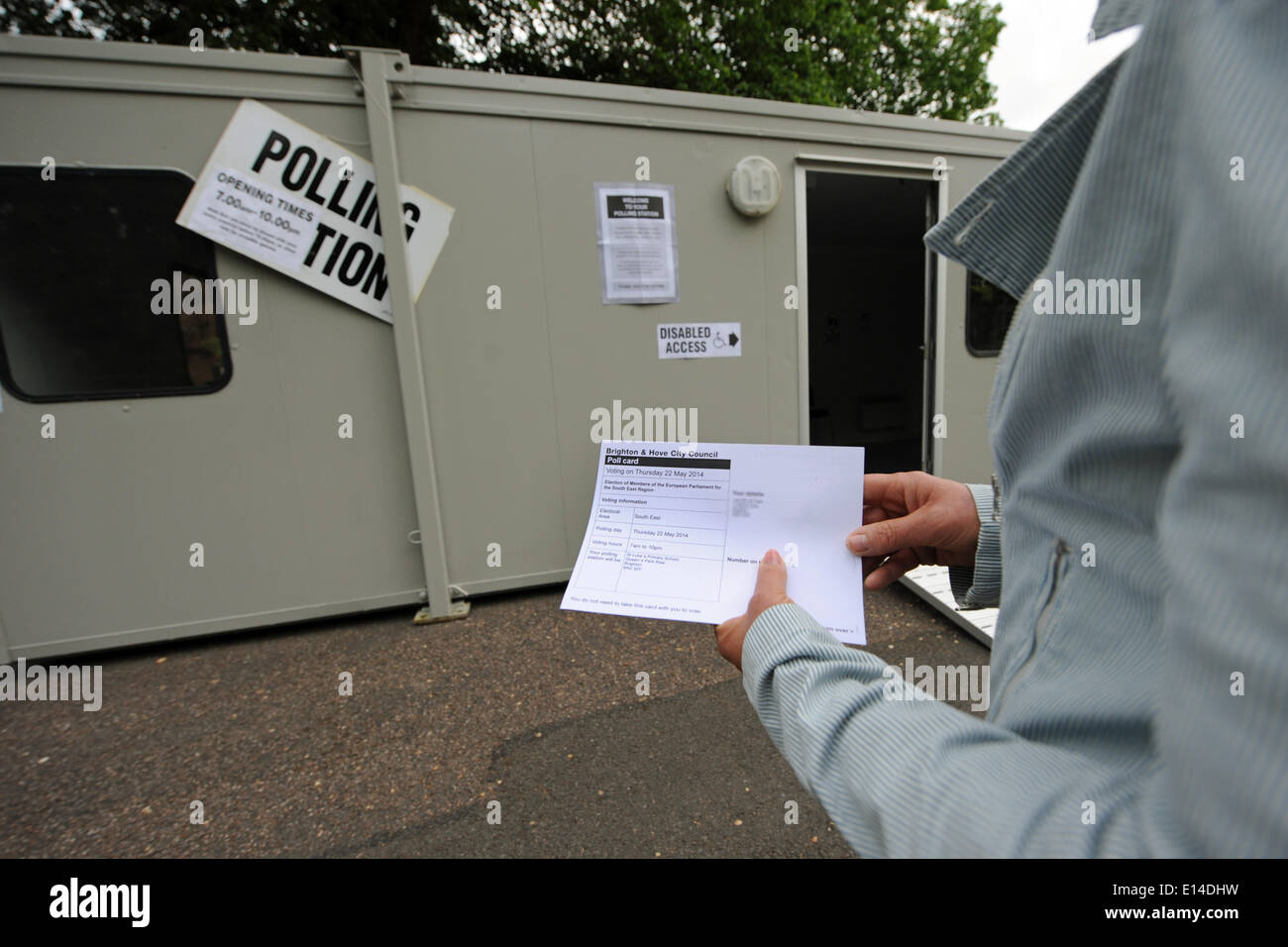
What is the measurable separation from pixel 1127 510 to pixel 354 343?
347 cm

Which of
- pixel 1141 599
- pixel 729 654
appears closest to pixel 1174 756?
pixel 1141 599

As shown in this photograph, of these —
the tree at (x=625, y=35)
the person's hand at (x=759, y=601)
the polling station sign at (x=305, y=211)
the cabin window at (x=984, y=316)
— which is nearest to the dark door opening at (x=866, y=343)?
the tree at (x=625, y=35)

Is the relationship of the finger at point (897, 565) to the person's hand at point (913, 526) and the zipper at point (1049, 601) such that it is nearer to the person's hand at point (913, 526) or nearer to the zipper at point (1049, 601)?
the person's hand at point (913, 526)

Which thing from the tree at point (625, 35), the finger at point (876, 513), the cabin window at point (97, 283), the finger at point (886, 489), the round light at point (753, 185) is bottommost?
the finger at point (876, 513)

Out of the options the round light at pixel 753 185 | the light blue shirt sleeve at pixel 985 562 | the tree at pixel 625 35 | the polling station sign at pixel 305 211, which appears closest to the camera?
the light blue shirt sleeve at pixel 985 562

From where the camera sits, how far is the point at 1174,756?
0.42m

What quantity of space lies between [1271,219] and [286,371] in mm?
3652

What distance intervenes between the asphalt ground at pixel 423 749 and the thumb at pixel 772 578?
1.32 meters

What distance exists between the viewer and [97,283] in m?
2.89

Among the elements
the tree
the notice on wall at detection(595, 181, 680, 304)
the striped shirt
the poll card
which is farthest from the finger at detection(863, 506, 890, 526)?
the tree

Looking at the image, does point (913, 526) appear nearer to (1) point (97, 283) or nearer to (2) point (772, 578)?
(2) point (772, 578)

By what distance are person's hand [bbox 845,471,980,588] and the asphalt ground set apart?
1.11m

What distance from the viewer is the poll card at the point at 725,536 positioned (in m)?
1.02

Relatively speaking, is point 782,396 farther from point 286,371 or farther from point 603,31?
point 603,31
